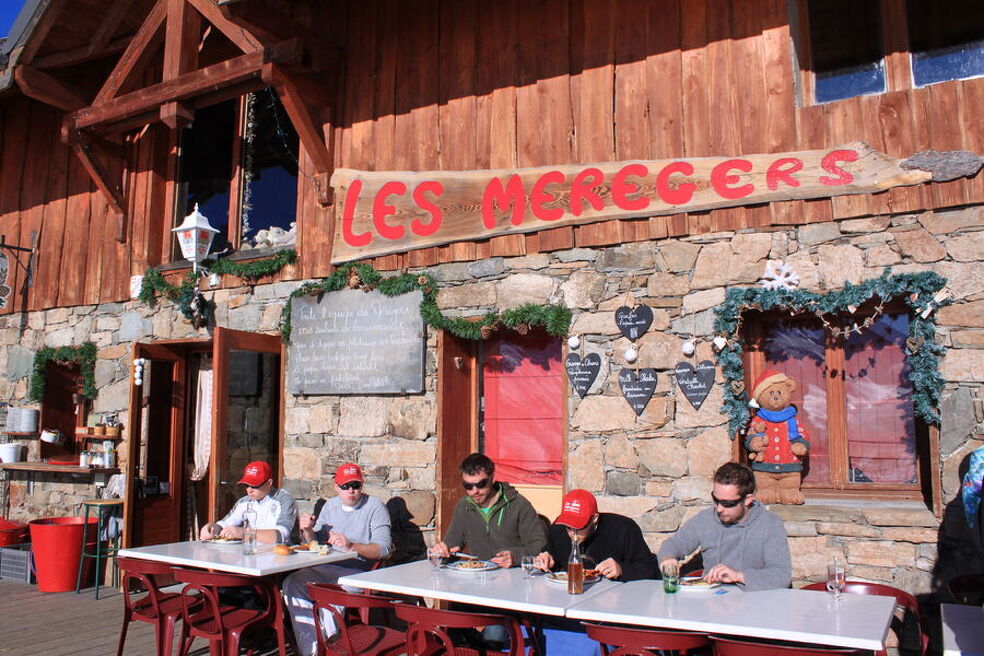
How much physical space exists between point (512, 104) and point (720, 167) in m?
1.77

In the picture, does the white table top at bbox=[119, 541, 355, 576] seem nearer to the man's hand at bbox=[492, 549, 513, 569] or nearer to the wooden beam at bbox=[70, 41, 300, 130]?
the man's hand at bbox=[492, 549, 513, 569]

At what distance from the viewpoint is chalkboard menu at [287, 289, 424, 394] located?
6.64 meters

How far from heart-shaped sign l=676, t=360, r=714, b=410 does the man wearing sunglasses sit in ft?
3.39

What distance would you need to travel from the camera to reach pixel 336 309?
7051mm

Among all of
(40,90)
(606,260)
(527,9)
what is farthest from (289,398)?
(40,90)

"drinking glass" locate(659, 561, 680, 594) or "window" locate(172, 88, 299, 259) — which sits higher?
"window" locate(172, 88, 299, 259)

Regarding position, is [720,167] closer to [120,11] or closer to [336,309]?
[336,309]

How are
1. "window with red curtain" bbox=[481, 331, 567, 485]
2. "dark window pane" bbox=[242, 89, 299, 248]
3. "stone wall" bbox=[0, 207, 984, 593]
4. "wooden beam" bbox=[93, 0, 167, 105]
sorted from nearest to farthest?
"stone wall" bbox=[0, 207, 984, 593] → "window with red curtain" bbox=[481, 331, 567, 485] → "dark window pane" bbox=[242, 89, 299, 248] → "wooden beam" bbox=[93, 0, 167, 105]

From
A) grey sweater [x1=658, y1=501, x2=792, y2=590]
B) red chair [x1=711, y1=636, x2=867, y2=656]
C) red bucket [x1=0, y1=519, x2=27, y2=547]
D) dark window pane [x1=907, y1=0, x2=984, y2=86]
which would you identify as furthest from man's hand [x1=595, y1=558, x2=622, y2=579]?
red bucket [x1=0, y1=519, x2=27, y2=547]

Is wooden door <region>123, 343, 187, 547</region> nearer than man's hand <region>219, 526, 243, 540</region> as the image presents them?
No

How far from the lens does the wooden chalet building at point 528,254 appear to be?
5066 mm

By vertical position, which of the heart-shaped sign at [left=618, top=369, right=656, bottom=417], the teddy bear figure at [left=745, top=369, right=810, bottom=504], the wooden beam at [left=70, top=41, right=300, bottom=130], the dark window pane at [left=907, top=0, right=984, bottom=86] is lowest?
the teddy bear figure at [left=745, top=369, right=810, bottom=504]

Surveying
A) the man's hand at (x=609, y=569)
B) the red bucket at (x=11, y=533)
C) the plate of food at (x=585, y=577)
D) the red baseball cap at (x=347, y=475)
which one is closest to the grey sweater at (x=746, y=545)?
the man's hand at (x=609, y=569)

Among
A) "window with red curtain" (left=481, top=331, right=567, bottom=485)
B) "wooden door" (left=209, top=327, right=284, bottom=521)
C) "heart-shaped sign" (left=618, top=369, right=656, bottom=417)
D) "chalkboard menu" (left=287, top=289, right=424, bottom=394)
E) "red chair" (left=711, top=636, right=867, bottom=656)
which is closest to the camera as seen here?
"red chair" (left=711, top=636, right=867, bottom=656)
